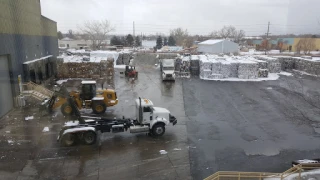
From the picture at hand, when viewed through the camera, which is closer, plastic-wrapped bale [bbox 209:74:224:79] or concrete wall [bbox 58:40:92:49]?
plastic-wrapped bale [bbox 209:74:224:79]

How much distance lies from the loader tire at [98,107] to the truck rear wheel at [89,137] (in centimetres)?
483

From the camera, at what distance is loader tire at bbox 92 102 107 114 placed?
1576cm

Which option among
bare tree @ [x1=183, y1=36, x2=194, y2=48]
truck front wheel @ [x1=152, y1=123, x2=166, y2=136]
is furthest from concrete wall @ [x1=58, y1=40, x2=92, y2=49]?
truck front wheel @ [x1=152, y1=123, x2=166, y2=136]

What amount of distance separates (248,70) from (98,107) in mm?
17929

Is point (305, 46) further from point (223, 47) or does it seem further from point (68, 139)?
point (68, 139)

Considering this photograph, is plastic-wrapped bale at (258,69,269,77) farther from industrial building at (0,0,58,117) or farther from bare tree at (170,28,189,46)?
bare tree at (170,28,189,46)

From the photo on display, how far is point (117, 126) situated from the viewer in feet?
38.5

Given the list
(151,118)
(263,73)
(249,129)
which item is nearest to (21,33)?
(151,118)

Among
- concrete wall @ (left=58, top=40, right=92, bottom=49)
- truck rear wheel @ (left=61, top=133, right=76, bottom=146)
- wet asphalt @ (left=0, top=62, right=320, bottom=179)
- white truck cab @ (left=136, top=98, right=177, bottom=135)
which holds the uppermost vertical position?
concrete wall @ (left=58, top=40, right=92, bottom=49)

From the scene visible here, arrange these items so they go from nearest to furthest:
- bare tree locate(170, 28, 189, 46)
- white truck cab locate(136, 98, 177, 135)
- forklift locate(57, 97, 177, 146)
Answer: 1. forklift locate(57, 97, 177, 146)
2. white truck cab locate(136, 98, 177, 135)
3. bare tree locate(170, 28, 189, 46)

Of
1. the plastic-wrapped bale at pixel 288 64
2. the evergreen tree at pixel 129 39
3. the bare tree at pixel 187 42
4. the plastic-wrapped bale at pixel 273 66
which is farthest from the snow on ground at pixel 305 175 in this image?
the bare tree at pixel 187 42

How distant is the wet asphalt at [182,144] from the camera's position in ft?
30.7

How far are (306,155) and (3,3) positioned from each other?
17298 mm

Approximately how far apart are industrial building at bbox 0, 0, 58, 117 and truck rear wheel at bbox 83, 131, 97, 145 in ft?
22.7
